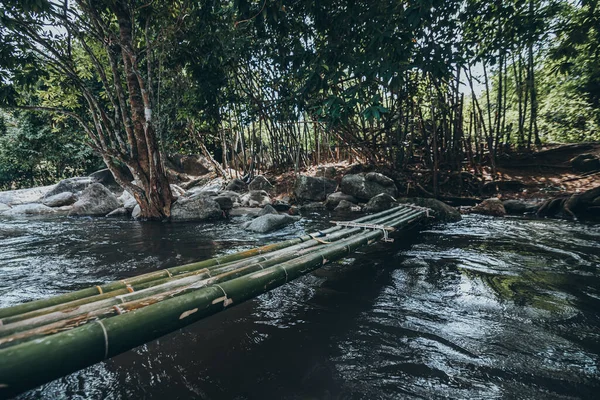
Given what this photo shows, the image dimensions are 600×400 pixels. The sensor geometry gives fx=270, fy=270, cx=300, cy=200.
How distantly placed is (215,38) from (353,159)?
845cm

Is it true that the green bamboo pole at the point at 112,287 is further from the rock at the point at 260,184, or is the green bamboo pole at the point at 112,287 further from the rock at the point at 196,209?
the rock at the point at 260,184

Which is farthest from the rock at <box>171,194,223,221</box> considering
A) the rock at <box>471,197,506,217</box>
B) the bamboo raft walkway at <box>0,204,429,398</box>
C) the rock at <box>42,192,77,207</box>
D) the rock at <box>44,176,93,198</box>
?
the rock at <box>44,176,93,198</box>

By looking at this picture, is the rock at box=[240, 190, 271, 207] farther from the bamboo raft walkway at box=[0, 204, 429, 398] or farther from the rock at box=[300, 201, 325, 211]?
the bamboo raft walkway at box=[0, 204, 429, 398]

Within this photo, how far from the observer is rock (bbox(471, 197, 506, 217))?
22.2ft

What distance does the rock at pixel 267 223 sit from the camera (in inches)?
222

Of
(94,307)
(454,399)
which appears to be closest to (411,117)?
(454,399)

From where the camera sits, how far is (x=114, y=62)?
245 inches

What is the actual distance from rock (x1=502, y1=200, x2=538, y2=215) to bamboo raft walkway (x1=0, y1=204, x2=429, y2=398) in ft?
24.3

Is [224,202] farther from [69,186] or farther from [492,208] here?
[69,186]

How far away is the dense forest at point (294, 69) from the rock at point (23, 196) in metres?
3.24

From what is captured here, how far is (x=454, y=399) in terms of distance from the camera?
1.32 meters

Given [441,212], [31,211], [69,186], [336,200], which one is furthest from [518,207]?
[69,186]

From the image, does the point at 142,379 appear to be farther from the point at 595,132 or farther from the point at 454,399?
the point at 595,132

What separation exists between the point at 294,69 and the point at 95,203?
871cm
